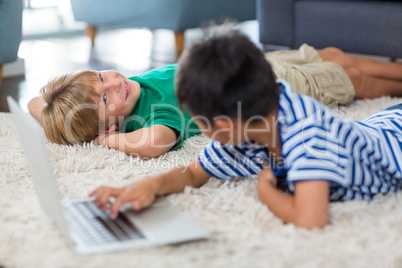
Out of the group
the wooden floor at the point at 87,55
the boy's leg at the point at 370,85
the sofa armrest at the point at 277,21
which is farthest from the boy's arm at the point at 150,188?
the sofa armrest at the point at 277,21

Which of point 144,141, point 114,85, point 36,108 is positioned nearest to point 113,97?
point 114,85

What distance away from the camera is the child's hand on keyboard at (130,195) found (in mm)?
800

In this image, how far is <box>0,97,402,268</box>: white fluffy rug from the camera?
2.36 feet

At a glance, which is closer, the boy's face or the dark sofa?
the boy's face

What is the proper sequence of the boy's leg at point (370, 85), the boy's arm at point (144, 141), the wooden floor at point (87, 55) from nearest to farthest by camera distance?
the boy's arm at point (144, 141) → the boy's leg at point (370, 85) → the wooden floor at point (87, 55)

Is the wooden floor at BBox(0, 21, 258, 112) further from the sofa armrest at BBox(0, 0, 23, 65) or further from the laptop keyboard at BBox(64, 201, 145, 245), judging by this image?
the laptop keyboard at BBox(64, 201, 145, 245)

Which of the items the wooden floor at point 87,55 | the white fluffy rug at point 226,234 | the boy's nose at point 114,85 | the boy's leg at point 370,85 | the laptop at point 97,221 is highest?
the boy's nose at point 114,85

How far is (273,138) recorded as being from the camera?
0.86 metres

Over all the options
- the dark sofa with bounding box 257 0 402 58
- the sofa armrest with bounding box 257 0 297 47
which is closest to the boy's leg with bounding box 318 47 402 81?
the dark sofa with bounding box 257 0 402 58

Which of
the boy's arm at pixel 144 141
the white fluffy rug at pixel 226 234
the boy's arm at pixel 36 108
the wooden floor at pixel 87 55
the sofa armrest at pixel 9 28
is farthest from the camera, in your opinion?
the wooden floor at pixel 87 55

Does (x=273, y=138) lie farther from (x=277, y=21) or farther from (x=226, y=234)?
(x=277, y=21)

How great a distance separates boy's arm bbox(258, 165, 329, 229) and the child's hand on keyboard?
21 centimetres

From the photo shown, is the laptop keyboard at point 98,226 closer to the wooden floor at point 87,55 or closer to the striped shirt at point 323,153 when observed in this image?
the striped shirt at point 323,153

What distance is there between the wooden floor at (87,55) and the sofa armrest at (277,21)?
434mm
